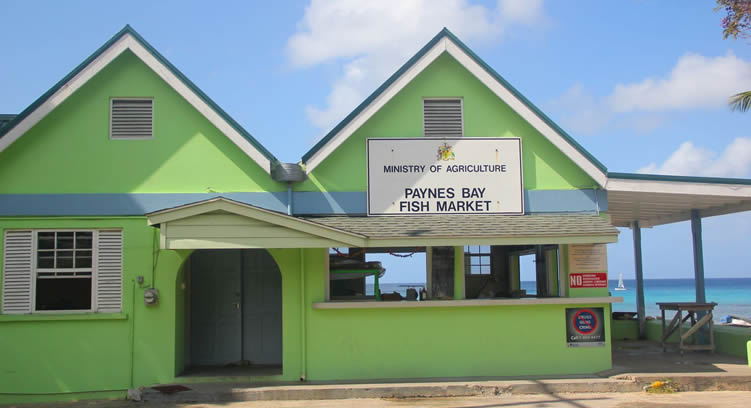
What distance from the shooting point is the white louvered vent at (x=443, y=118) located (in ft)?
Answer: 41.4

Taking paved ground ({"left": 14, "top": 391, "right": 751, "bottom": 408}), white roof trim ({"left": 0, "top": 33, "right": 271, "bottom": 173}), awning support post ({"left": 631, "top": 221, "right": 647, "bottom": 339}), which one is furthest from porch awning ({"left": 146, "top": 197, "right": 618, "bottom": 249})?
awning support post ({"left": 631, "top": 221, "right": 647, "bottom": 339})

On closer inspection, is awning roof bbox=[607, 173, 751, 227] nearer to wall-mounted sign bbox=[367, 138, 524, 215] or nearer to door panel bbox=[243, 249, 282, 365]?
wall-mounted sign bbox=[367, 138, 524, 215]

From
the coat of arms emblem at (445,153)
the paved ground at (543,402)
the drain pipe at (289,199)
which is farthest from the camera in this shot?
the coat of arms emblem at (445,153)

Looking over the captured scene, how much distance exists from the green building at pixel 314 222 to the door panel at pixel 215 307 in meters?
0.53

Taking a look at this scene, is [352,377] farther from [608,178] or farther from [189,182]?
[608,178]

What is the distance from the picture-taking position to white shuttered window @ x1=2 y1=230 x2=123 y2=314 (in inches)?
458

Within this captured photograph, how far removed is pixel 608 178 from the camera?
41.2ft

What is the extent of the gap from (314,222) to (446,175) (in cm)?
269

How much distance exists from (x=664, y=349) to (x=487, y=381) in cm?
533

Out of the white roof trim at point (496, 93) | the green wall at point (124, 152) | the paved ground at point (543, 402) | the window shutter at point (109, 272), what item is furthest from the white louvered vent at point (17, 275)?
the white roof trim at point (496, 93)

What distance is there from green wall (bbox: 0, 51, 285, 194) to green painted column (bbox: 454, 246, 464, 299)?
3.29 meters

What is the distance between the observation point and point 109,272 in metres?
11.8

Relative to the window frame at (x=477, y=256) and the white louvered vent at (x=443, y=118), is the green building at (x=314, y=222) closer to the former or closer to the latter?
the white louvered vent at (x=443, y=118)

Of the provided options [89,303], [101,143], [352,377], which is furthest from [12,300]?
[352,377]
